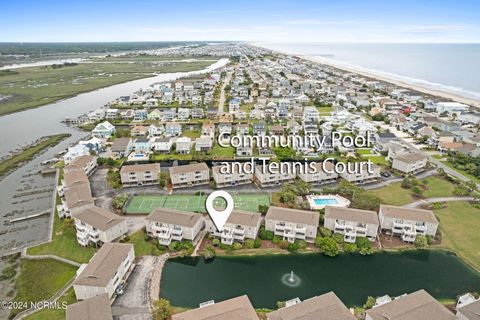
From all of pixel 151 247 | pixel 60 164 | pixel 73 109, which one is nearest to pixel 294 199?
pixel 151 247

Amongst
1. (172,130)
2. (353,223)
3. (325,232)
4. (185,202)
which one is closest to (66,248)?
(185,202)

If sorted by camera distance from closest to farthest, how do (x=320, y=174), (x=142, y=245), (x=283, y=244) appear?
(x=283, y=244), (x=142, y=245), (x=320, y=174)

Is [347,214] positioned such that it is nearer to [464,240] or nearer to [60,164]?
[464,240]

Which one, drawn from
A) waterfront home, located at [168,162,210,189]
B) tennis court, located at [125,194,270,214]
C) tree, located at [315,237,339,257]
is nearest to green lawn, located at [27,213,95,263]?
tennis court, located at [125,194,270,214]

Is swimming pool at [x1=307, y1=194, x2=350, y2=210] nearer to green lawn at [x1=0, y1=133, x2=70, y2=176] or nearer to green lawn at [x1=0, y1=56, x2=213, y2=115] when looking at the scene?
green lawn at [x1=0, y1=133, x2=70, y2=176]

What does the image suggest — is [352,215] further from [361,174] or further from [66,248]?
[66,248]

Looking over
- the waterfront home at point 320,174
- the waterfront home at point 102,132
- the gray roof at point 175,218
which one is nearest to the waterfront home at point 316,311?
the gray roof at point 175,218
